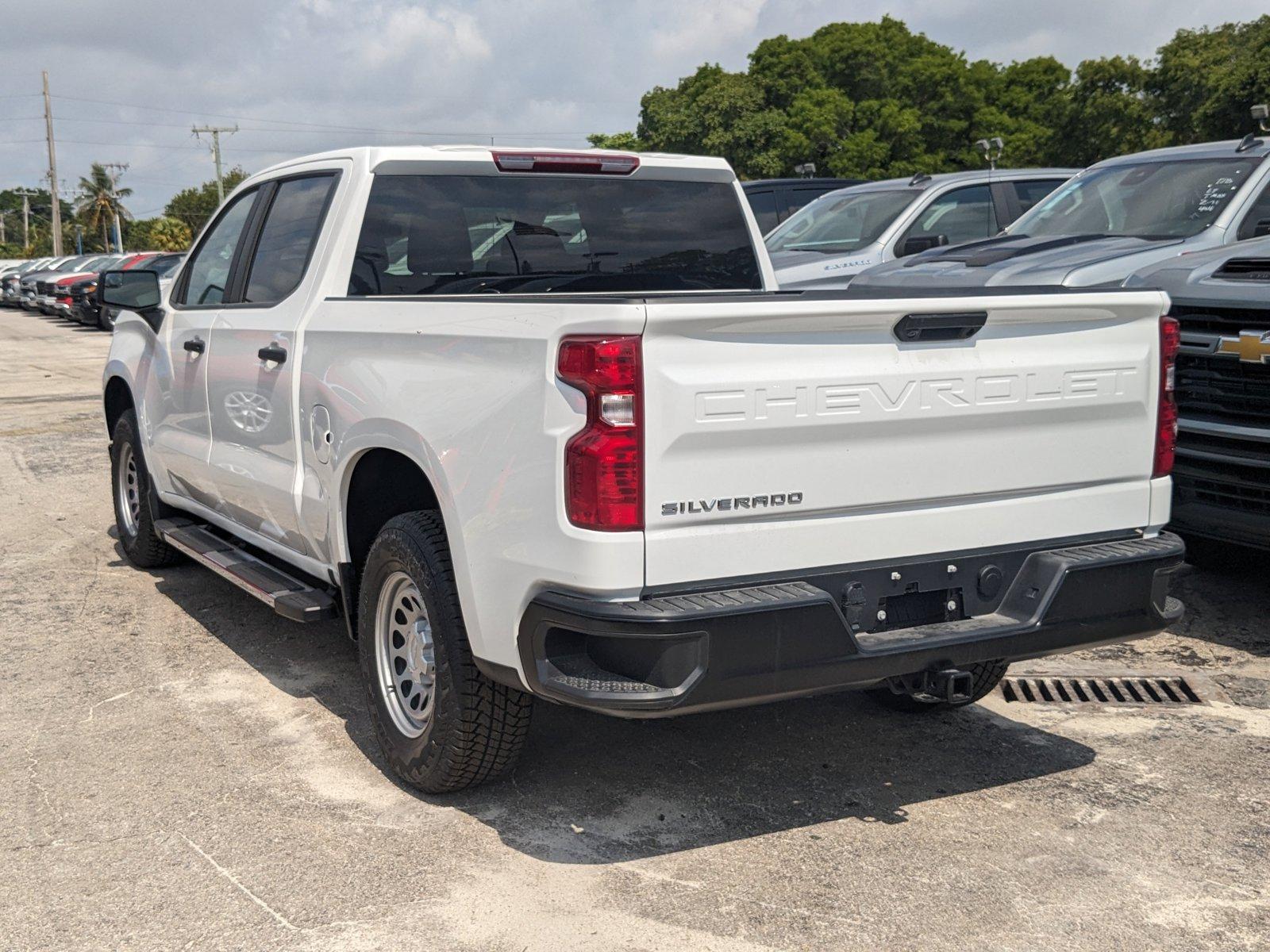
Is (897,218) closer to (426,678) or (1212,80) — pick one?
(426,678)

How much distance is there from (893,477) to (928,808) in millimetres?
1166

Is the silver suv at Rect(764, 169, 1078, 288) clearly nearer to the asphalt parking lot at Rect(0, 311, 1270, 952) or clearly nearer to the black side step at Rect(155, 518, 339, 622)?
the asphalt parking lot at Rect(0, 311, 1270, 952)

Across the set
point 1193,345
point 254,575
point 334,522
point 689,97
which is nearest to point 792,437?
point 334,522

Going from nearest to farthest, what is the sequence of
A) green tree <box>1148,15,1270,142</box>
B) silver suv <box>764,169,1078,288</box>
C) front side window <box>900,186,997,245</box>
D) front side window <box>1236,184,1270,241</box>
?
front side window <box>1236,184,1270,241</box>, silver suv <box>764,169,1078,288</box>, front side window <box>900,186,997,245</box>, green tree <box>1148,15,1270,142</box>

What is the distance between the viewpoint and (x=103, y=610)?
654 centimetres

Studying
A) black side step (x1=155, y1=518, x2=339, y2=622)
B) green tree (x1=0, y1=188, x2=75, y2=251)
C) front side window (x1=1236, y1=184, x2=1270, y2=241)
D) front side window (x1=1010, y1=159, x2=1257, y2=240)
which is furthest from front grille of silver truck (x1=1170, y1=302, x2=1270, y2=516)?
green tree (x1=0, y1=188, x2=75, y2=251)

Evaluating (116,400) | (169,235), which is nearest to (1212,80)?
(116,400)

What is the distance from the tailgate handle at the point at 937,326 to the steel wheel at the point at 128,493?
4.95 meters

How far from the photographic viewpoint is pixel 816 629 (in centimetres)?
347

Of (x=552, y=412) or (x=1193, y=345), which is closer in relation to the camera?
(x=552, y=412)

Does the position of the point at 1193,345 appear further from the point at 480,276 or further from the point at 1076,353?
the point at 480,276

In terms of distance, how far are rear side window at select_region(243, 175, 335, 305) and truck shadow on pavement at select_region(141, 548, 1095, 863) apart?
5.16 feet

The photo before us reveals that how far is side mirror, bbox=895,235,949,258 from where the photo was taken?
10.0 meters

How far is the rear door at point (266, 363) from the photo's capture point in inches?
195
